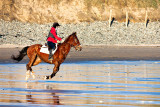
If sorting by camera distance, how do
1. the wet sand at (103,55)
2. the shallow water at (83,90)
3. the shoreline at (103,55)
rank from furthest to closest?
the wet sand at (103,55), the shoreline at (103,55), the shallow water at (83,90)

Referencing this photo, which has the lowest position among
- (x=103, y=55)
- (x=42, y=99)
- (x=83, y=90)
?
(x=103, y=55)

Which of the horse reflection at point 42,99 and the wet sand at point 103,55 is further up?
the horse reflection at point 42,99

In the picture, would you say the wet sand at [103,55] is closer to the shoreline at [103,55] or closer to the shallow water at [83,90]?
the shoreline at [103,55]

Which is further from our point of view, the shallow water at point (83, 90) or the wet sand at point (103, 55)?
the wet sand at point (103, 55)

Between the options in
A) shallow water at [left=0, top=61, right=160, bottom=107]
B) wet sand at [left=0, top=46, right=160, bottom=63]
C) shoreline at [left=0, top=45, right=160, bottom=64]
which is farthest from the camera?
wet sand at [left=0, top=46, right=160, bottom=63]

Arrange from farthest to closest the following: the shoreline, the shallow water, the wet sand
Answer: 1. the wet sand
2. the shoreline
3. the shallow water

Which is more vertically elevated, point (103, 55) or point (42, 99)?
point (42, 99)

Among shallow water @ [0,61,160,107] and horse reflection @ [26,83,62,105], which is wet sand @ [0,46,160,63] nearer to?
shallow water @ [0,61,160,107]

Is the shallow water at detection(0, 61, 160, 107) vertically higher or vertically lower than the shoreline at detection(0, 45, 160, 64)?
higher

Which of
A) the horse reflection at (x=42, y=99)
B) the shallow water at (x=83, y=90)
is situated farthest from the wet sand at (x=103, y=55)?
the horse reflection at (x=42, y=99)

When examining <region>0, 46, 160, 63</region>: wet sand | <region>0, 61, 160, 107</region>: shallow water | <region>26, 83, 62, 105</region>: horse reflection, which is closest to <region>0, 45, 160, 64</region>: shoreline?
<region>0, 46, 160, 63</region>: wet sand

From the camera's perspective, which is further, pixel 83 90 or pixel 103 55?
pixel 103 55

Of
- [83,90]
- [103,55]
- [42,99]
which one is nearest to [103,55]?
[103,55]

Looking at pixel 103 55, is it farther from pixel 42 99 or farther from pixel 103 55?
pixel 42 99
